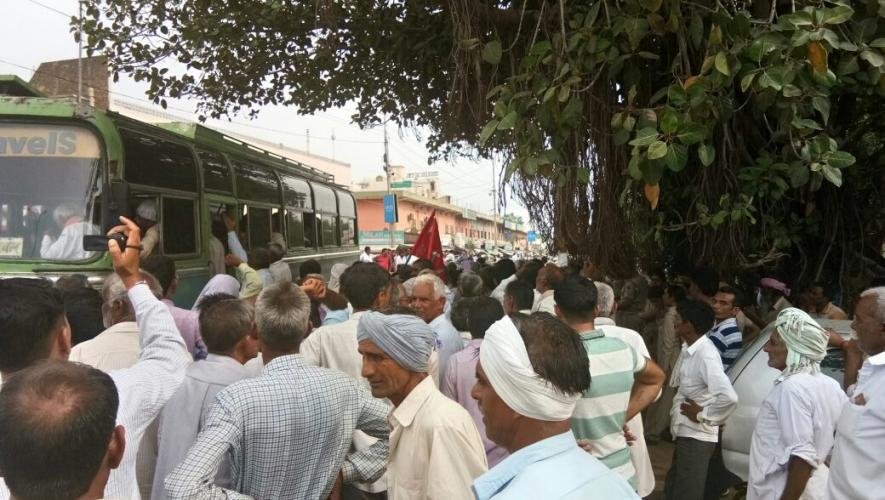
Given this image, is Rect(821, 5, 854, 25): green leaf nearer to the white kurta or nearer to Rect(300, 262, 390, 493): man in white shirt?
the white kurta

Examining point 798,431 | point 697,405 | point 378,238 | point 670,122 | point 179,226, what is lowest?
point 697,405

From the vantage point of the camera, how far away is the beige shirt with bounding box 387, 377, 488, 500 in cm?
220

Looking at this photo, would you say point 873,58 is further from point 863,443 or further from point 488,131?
point 863,443

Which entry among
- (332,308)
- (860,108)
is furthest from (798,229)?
(332,308)

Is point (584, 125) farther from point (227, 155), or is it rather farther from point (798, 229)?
point (227, 155)

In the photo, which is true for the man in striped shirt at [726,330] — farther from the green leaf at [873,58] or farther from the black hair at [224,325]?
the black hair at [224,325]

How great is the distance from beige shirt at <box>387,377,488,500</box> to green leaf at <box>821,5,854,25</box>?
2.83 meters

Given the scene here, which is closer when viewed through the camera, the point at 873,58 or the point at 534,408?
the point at 534,408

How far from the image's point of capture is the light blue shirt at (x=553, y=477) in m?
1.40

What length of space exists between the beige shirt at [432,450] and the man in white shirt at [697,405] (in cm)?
214

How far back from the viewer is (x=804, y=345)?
10.1 feet

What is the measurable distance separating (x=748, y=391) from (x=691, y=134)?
1.77 m

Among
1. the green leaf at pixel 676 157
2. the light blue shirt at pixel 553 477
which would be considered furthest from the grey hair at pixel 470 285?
the light blue shirt at pixel 553 477

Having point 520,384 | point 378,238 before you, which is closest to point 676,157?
point 520,384
